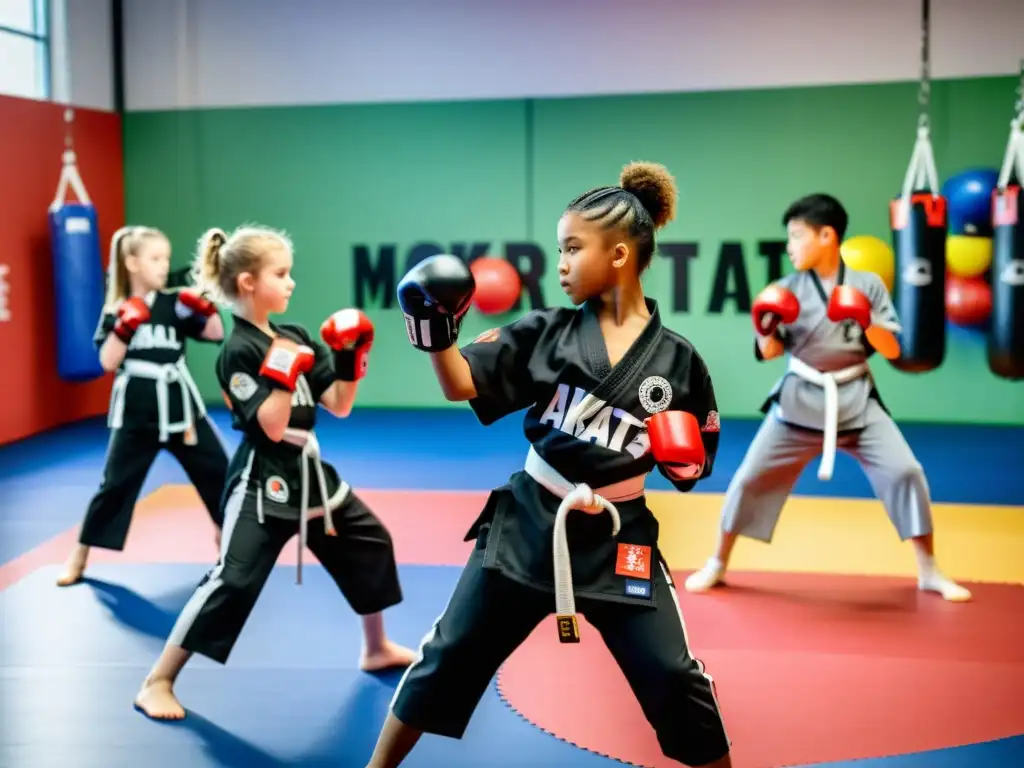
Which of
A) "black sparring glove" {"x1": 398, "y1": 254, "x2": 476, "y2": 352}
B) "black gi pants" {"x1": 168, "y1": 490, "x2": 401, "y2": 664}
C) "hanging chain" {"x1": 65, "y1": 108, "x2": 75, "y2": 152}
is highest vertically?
"hanging chain" {"x1": 65, "y1": 108, "x2": 75, "y2": 152}

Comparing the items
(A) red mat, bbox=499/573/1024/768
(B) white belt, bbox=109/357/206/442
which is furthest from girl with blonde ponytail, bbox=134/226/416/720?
(B) white belt, bbox=109/357/206/442

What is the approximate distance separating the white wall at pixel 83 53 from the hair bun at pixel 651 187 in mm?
5776

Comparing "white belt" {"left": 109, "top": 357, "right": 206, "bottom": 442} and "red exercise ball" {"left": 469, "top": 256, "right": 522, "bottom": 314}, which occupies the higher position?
"red exercise ball" {"left": 469, "top": 256, "right": 522, "bottom": 314}

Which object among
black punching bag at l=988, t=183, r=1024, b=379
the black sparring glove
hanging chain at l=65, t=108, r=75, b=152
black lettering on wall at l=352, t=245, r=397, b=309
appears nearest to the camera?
the black sparring glove

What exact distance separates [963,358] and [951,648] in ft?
15.2

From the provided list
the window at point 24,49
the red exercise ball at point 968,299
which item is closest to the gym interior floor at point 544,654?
the red exercise ball at point 968,299

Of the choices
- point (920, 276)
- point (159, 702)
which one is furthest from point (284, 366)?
point (920, 276)

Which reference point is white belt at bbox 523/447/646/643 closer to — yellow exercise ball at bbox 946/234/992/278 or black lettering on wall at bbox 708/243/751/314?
yellow exercise ball at bbox 946/234/992/278

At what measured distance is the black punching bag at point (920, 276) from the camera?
232 inches

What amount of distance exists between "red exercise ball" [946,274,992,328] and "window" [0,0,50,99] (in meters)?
5.87

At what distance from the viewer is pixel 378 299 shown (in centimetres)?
816

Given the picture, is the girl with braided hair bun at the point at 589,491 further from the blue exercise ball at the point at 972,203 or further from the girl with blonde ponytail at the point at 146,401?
the blue exercise ball at the point at 972,203

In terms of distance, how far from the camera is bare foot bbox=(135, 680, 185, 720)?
2773mm

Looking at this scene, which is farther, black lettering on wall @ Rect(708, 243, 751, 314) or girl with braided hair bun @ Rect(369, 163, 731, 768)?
black lettering on wall @ Rect(708, 243, 751, 314)
